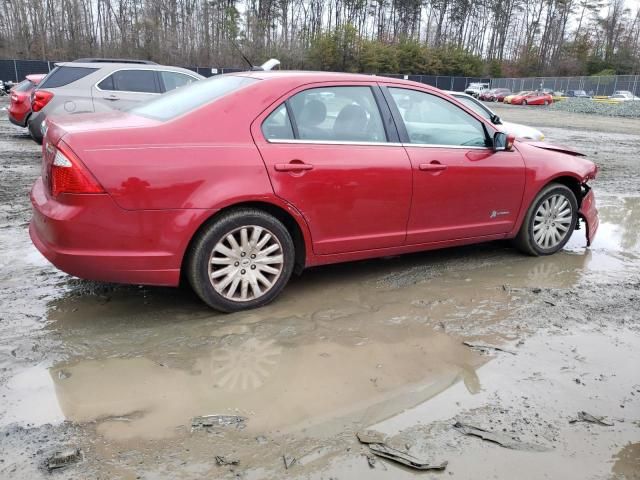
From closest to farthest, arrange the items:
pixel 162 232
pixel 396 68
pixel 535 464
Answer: pixel 535 464 < pixel 162 232 < pixel 396 68

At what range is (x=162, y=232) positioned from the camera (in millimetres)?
3402

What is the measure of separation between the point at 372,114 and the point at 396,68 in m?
67.4

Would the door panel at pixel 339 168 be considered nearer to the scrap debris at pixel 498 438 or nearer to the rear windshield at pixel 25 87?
the scrap debris at pixel 498 438

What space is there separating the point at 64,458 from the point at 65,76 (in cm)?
882

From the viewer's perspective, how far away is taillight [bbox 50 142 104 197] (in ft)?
10.6

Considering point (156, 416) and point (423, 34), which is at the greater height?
point (423, 34)

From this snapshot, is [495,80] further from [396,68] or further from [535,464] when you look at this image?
[535,464]

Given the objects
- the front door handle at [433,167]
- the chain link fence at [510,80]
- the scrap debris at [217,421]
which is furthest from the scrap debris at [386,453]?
the chain link fence at [510,80]

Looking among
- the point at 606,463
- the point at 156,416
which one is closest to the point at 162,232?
the point at 156,416

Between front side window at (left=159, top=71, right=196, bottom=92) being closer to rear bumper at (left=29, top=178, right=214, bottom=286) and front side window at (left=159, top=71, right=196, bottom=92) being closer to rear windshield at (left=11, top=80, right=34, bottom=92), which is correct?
rear windshield at (left=11, top=80, right=34, bottom=92)

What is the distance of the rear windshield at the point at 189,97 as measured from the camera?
3.77 m

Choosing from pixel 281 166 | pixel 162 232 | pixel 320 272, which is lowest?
pixel 320 272

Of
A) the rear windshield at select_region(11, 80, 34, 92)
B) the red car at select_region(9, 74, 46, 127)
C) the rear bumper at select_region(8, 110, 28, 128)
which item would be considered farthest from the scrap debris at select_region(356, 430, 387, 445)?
the rear windshield at select_region(11, 80, 34, 92)

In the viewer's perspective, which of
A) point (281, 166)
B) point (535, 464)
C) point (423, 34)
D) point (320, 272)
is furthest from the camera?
point (423, 34)
